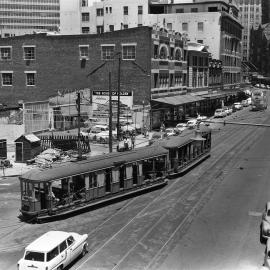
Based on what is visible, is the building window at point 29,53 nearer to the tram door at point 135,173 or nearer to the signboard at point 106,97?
the signboard at point 106,97

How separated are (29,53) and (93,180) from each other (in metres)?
48.0

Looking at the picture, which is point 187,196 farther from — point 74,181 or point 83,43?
point 83,43

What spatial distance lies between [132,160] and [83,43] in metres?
42.2

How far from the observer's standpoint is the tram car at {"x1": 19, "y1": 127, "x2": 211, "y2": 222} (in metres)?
23.5

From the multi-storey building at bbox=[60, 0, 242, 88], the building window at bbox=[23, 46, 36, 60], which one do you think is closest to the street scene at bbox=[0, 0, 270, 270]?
the building window at bbox=[23, 46, 36, 60]

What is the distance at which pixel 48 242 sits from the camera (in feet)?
58.7

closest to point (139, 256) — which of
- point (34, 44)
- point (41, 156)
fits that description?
point (41, 156)

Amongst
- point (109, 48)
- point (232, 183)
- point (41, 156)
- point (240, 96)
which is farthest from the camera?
point (240, 96)

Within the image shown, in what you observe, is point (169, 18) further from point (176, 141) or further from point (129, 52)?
point (176, 141)

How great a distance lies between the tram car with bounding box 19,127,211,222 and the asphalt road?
0.57 metres

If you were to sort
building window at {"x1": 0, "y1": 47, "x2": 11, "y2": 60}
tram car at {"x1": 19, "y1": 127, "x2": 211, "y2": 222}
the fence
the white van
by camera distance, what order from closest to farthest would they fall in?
the white van, tram car at {"x1": 19, "y1": 127, "x2": 211, "y2": 222}, the fence, building window at {"x1": 0, "y1": 47, "x2": 11, "y2": 60}

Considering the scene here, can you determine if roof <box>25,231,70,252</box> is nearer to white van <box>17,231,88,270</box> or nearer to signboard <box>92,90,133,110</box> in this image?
white van <box>17,231,88,270</box>

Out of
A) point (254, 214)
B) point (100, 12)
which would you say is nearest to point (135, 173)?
point (254, 214)

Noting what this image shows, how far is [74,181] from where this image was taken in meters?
24.7
